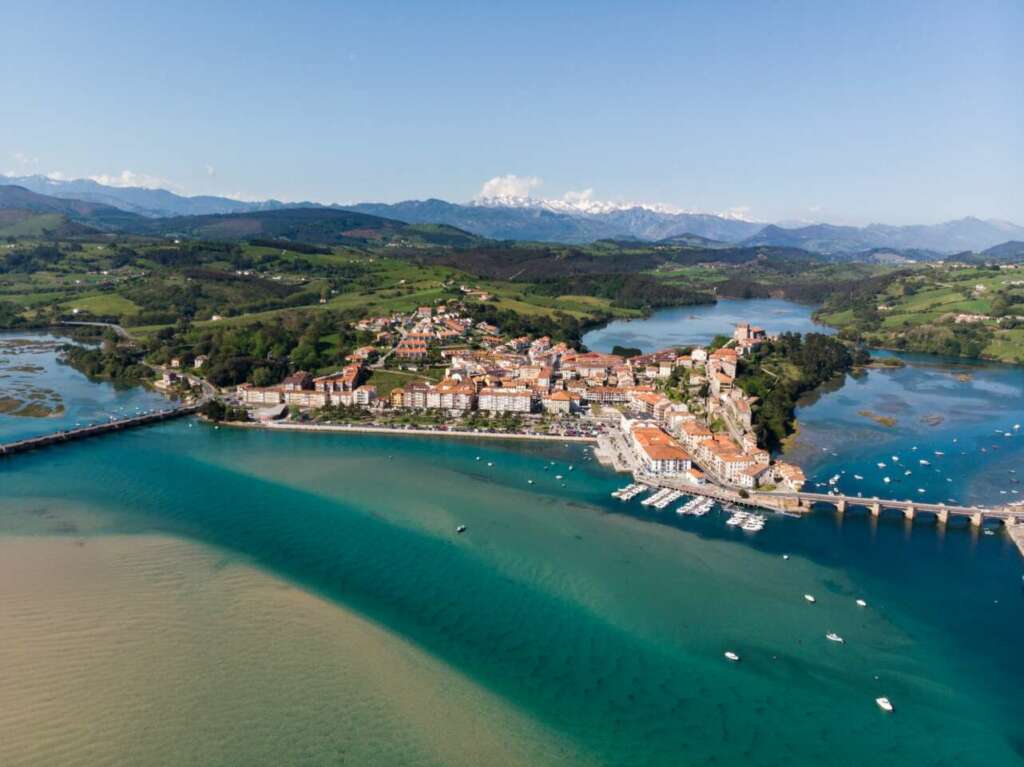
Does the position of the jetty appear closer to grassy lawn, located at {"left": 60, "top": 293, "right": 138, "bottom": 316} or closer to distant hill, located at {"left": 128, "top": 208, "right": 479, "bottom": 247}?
grassy lawn, located at {"left": 60, "top": 293, "right": 138, "bottom": 316}

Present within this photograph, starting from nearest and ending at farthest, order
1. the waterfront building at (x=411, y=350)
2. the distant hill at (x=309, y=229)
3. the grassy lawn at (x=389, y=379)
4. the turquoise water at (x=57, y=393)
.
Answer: the turquoise water at (x=57, y=393)
the grassy lawn at (x=389, y=379)
the waterfront building at (x=411, y=350)
the distant hill at (x=309, y=229)

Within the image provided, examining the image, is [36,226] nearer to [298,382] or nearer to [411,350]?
[411,350]

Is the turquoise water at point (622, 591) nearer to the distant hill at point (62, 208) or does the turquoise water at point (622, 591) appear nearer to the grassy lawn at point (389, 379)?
the grassy lawn at point (389, 379)

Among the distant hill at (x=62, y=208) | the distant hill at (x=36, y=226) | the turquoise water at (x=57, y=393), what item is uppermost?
the distant hill at (x=62, y=208)

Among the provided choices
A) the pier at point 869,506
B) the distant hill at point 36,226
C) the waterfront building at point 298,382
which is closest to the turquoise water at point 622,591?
the pier at point 869,506

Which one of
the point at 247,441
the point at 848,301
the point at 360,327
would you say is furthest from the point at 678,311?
the point at 247,441

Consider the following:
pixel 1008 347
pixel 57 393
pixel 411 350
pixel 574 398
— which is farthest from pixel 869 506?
pixel 1008 347
